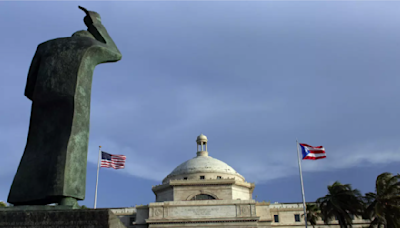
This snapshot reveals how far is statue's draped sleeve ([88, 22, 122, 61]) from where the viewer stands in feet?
29.9

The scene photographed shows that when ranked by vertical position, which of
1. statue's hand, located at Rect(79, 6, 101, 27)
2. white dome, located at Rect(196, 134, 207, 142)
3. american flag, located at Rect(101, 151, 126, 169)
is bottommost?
statue's hand, located at Rect(79, 6, 101, 27)

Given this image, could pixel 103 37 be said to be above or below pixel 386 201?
above

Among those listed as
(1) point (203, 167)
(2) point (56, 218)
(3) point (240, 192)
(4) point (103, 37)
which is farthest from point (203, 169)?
(2) point (56, 218)

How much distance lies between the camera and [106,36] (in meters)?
9.30

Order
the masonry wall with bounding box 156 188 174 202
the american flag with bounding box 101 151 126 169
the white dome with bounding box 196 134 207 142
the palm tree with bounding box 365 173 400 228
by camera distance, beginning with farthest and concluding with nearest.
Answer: the white dome with bounding box 196 134 207 142
the masonry wall with bounding box 156 188 174 202
the american flag with bounding box 101 151 126 169
the palm tree with bounding box 365 173 400 228

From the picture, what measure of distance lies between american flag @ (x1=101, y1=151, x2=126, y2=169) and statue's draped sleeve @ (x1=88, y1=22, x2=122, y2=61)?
27.7 meters

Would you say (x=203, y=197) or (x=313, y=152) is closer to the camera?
(x=313, y=152)

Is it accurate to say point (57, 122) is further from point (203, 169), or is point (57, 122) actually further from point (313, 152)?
point (203, 169)

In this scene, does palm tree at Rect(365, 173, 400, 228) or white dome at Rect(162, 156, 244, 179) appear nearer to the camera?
palm tree at Rect(365, 173, 400, 228)

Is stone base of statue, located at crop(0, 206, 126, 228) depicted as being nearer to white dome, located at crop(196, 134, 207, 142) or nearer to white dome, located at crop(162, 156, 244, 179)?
white dome, located at crop(162, 156, 244, 179)

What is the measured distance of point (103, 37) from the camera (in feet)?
30.0

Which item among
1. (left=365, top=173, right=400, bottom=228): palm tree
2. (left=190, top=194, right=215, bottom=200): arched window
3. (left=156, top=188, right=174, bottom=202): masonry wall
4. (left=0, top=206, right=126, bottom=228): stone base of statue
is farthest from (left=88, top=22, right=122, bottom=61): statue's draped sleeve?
(left=156, top=188, right=174, bottom=202): masonry wall

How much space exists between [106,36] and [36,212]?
469 centimetres

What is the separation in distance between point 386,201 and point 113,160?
25.2 m
